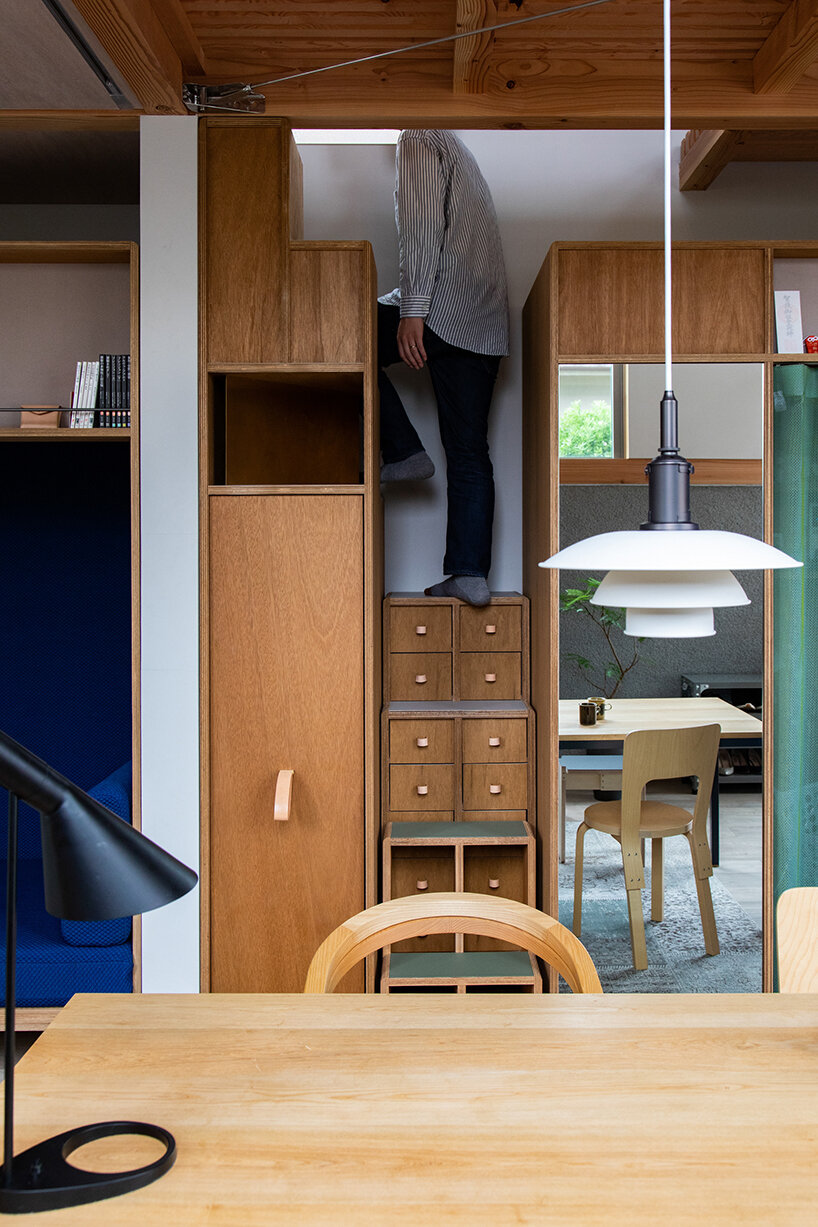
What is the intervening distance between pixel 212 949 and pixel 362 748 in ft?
2.30

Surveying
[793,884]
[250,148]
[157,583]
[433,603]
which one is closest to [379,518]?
[433,603]

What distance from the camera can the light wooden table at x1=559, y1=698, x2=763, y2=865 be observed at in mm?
2863

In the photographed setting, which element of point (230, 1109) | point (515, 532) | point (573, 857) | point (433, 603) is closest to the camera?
point (230, 1109)

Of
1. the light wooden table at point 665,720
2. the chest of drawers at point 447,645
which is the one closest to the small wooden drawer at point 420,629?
the chest of drawers at point 447,645

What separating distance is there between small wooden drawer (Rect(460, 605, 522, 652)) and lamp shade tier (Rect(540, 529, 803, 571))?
205 cm

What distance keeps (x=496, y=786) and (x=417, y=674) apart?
43cm

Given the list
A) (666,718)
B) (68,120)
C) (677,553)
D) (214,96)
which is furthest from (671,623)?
(68,120)

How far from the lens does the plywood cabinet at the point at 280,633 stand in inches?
107

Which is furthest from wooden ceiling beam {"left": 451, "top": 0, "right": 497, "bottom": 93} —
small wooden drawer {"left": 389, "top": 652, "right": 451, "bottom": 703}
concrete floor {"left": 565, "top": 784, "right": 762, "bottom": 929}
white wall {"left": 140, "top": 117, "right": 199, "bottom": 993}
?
concrete floor {"left": 565, "top": 784, "right": 762, "bottom": 929}

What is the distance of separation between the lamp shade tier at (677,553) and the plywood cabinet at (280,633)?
5.53 ft

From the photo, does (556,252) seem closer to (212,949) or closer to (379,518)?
(379,518)

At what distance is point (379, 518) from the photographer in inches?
124

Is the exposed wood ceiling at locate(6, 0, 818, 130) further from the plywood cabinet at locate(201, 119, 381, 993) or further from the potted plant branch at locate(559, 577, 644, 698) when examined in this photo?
the potted plant branch at locate(559, 577, 644, 698)

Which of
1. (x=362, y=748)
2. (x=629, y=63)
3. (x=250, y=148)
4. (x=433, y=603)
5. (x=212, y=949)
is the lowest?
(x=212, y=949)
